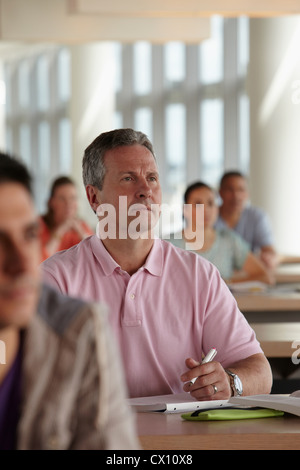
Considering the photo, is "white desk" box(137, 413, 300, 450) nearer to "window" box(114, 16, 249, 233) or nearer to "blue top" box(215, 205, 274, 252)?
"blue top" box(215, 205, 274, 252)

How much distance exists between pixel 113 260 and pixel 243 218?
4.20 metres

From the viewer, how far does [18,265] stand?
1074mm

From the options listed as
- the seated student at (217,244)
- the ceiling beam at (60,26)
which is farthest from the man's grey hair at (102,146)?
the ceiling beam at (60,26)

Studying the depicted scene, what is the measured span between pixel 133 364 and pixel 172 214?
1053 centimetres

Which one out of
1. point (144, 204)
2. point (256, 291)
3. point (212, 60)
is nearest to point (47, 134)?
point (212, 60)

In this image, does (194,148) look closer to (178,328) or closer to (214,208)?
(214,208)

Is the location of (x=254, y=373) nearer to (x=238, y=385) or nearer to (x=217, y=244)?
(x=238, y=385)

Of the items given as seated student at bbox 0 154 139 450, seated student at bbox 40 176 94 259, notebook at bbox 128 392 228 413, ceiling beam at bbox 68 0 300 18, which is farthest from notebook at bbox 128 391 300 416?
seated student at bbox 40 176 94 259

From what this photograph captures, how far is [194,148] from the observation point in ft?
44.3

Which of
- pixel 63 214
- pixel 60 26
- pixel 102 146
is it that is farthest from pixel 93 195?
pixel 60 26

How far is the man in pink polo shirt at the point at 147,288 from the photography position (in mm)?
2168

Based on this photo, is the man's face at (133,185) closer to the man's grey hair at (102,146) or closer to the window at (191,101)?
the man's grey hair at (102,146)

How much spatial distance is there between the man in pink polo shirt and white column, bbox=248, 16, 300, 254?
5410 mm

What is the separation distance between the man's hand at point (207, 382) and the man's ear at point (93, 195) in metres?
0.62
